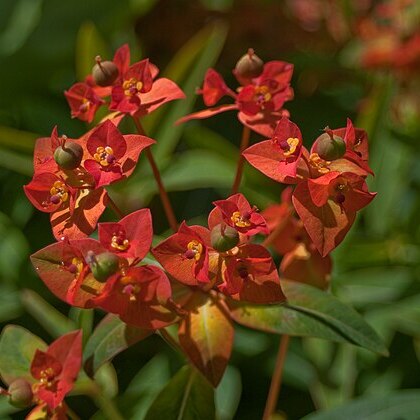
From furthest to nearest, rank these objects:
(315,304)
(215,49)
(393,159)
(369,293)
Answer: (393,159)
(215,49)
(369,293)
(315,304)

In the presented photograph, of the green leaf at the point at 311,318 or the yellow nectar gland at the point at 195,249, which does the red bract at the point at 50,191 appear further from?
the green leaf at the point at 311,318

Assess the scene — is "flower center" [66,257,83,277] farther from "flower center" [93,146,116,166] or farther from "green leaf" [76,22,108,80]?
"green leaf" [76,22,108,80]

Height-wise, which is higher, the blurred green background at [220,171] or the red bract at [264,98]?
the red bract at [264,98]

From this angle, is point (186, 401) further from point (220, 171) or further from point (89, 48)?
point (89, 48)

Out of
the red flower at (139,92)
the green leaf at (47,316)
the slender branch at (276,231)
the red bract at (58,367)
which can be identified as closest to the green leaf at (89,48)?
the green leaf at (47,316)

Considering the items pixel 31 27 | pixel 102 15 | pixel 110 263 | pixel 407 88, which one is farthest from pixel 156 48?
pixel 110 263

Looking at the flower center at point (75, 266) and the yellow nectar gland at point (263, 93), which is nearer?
the flower center at point (75, 266)

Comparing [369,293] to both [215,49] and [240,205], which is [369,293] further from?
[240,205]

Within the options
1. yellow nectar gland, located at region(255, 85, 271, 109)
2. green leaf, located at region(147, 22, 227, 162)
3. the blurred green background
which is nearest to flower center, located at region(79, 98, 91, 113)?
yellow nectar gland, located at region(255, 85, 271, 109)
